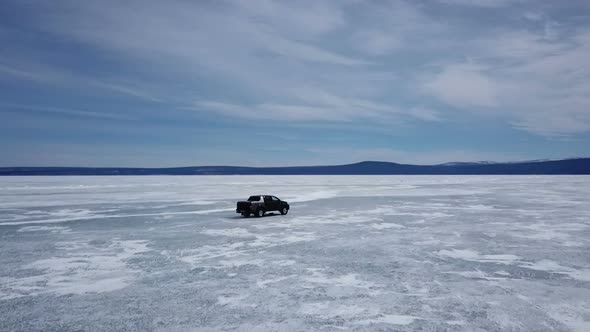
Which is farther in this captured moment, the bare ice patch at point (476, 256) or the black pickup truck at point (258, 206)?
the black pickup truck at point (258, 206)

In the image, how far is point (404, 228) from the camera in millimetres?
19266

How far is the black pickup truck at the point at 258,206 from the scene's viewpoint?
2362 cm

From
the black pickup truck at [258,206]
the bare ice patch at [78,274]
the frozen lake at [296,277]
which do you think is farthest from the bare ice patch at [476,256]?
the black pickup truck at [258,206]

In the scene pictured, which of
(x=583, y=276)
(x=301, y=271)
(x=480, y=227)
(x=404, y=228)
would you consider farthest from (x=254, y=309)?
(x=480, y=227)

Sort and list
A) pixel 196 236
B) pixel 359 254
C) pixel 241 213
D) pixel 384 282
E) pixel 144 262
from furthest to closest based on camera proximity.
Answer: pixel 241 213, pixel 196 236, pixel 359 254, pixel 144 262, pixel 384 282

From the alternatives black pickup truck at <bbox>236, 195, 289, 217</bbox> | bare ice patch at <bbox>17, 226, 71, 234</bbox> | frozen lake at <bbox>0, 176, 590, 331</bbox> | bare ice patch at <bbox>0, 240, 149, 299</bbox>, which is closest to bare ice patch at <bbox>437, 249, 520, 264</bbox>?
frozen lake at <bbox>0, 176, 590, 331</bbox>

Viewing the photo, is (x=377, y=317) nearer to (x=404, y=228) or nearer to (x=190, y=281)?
(x=190, y=281)

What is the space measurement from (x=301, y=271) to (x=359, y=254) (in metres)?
3.06

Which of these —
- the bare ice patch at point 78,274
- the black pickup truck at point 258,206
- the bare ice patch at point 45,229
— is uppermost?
the black pickup truck at point 258,206

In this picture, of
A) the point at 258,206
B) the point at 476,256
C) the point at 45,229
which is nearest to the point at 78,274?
the point at 45,229

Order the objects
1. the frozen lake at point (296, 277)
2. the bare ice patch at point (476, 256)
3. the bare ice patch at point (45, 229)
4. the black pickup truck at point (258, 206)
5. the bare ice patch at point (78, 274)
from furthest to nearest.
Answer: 1. the black pickup truck at point (258, 206)
2. the bare ice patch at point (45, 229)
3. the bare ice patch at point (476, 256)
4. the bare ice patch at point (78, 274)
5. the frozen lake at point (296, 277)

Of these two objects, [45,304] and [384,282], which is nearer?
[45,304]

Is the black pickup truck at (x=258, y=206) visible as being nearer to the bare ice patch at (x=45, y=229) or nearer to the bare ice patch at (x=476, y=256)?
the bare ice patch at (x=45, y=229)

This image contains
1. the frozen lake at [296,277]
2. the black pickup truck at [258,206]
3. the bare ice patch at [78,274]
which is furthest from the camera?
the black pickup truck at [258,206]
